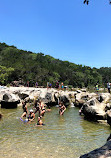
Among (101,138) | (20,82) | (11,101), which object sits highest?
(20,82)

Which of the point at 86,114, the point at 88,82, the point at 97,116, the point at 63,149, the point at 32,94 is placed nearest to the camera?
the point at 63,149

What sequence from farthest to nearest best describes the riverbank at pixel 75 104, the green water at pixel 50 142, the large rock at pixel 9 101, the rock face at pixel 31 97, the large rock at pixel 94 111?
the rock face at pixel 31 97 → the large rock at pixel 9 101 → the large rock at pixel 94 111 → the riverbank at pixel 75 104 → the green water at pixel 50 142

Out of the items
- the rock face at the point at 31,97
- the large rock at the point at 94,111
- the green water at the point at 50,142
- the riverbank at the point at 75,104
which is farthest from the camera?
the rock face at the point at 31,97

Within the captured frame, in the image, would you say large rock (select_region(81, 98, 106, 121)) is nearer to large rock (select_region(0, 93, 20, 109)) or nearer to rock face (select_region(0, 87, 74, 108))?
rock face (select_region(0, 87, 74, 108))

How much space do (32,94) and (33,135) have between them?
55.6 feet

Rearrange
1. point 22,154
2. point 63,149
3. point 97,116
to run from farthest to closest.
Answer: point 97,116 → point 63,149 → point 22,154

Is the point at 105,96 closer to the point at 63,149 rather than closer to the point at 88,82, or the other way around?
the point at 63,149

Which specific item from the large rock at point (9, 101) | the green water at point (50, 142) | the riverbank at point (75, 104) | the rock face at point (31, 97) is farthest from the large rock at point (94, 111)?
the large rock at point (9, 101)

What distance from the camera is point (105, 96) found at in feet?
56.4

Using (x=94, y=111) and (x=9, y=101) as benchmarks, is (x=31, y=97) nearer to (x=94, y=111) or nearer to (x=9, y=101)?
(x=9, y=101)

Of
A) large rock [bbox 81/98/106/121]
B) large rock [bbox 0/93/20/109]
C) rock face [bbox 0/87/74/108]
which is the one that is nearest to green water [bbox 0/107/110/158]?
large rock [bbox 81/98/106/121]

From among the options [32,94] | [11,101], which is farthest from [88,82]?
[11,101]

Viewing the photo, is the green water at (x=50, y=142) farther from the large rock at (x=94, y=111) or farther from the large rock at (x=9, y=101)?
the large rock at (x=9, y=101)

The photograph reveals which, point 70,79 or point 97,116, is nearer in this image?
point 97,116
